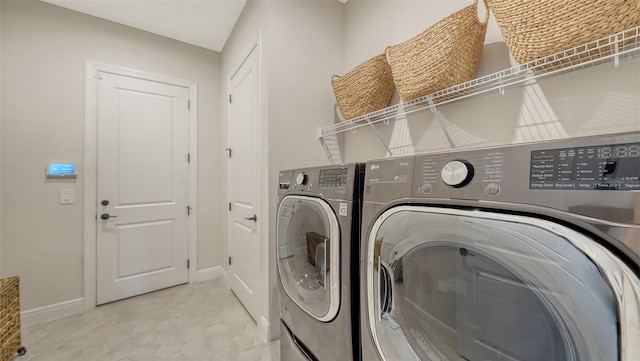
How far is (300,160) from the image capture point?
74.0 inches

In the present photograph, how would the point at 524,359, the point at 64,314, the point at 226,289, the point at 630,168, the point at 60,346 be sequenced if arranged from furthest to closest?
the point at 226,289
the point at 64,314
the point at 60,346
the point at 524,359
the point at 630,168

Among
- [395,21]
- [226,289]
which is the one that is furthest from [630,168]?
[226,289]

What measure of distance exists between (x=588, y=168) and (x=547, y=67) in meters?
0.68

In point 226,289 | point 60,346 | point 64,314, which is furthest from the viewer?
point 226,289

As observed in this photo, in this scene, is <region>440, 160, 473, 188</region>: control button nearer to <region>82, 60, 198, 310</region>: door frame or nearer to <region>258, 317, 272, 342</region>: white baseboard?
<region>258, 317, 272, 342</region>: white baseboard

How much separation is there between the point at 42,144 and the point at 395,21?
117 inches

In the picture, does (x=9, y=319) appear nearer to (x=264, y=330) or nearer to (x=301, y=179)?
(x=264, y=330)

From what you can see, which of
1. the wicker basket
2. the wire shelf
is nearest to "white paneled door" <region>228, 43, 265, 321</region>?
the wire shelf

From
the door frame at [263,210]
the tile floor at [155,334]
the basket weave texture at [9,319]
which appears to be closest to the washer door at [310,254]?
the door frame at [263,210]

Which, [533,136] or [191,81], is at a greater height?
[191,81]

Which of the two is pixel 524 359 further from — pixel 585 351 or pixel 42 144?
pixel 42 144

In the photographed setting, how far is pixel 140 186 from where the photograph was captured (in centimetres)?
254

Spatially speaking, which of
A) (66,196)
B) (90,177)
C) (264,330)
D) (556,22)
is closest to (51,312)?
(66,196)

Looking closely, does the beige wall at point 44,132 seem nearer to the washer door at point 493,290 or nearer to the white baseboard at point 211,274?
the white baseboard at point 211,274
